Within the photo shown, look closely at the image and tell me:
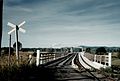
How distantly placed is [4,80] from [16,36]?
318 inches

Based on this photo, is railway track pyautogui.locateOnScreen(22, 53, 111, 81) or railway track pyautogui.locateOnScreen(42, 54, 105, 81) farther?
railway track pyautogui.locateOnScreen(42, 54, 105, 81)

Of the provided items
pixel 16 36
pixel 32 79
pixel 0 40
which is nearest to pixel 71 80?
pixel 32 79

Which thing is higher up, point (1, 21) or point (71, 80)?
point (1, 21)

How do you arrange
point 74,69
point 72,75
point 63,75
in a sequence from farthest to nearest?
1. point 74,69
2. point 72,75
3. point 63,75

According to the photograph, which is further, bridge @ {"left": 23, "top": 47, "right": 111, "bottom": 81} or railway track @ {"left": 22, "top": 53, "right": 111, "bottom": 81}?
bridge @ {"left": 23, "top": 47, "right": 111, "bottom": 81}

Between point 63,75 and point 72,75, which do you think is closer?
point 63,75

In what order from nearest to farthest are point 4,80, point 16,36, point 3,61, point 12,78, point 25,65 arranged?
point 4,80, point 12,78, point 3,61, point 25,65, point 16,36

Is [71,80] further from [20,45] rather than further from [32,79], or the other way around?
[20,45]

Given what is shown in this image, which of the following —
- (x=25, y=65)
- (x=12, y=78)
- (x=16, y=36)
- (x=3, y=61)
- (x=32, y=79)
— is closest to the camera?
(x=12, y=78)

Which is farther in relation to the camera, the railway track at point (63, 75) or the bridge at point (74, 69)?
the bridge at point (74, 69)

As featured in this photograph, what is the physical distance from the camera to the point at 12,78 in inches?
552

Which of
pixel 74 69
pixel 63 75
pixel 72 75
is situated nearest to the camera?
pixel 63 75

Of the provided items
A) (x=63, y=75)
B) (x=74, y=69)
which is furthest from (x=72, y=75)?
(x=74, y=69)

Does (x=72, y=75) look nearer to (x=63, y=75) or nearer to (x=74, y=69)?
(x=63, y=75)
